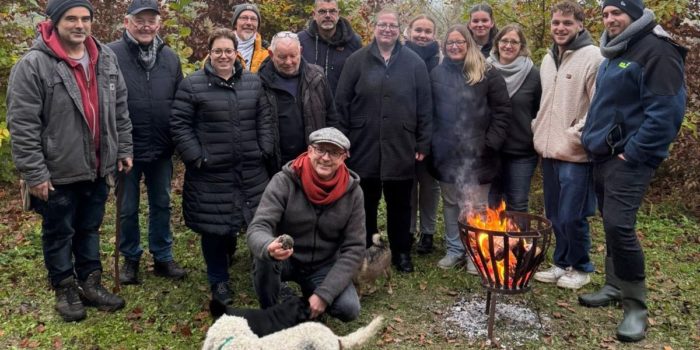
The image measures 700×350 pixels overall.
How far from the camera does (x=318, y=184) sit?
383cm

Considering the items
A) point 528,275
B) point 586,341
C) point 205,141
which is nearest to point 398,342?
point 528,275

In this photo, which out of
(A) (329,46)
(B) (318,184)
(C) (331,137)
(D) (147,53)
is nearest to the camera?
(C) (331,137)

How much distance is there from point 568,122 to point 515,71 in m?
0.67

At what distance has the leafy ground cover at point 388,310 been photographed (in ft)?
13.6

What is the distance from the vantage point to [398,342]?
4176mm

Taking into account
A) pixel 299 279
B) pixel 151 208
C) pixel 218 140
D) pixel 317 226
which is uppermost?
pixel 218 140

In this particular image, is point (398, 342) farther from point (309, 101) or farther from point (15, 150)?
point (15, 150)

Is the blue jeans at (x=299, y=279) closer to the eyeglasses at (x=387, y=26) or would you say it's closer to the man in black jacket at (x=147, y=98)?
the man in black jacket at (x=147, y=98)

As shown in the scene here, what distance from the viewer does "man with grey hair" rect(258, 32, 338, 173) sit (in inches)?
181

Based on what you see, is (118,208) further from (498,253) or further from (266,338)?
(498,253)

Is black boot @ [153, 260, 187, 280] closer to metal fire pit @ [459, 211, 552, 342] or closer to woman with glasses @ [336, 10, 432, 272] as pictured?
woman with glasses @ [336, 10, 432, 272]

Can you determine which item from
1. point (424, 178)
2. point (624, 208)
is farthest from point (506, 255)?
point (424, 178)

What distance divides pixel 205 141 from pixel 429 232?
2540 millimetres

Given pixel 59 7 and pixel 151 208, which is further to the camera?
pixel 151 208
